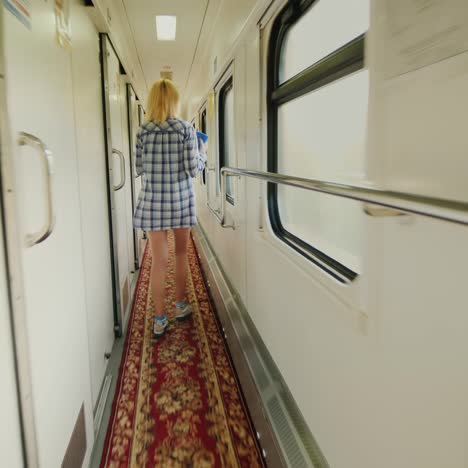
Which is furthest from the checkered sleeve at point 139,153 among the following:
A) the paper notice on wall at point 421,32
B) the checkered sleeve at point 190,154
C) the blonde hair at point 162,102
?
the paper notice on wall at point 421,32

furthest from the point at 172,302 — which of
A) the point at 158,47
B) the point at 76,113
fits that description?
the point at 158,47

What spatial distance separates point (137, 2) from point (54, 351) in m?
3.54

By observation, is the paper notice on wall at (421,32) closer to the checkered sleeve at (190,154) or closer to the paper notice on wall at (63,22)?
the paper notice on wall at (63,22)

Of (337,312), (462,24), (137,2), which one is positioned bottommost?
(337,312)

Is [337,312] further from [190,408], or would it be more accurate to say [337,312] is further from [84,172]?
[84,172]

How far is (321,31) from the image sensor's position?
1773mm

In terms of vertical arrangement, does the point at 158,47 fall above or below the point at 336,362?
above

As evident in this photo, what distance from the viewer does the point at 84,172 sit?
1909mm

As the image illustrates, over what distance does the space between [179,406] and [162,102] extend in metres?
2.00

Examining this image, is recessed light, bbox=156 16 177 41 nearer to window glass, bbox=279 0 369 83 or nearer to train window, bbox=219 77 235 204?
train window, bbox=219 77 235 204

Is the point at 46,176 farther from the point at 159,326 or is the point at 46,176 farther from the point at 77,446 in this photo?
the point at 159,326

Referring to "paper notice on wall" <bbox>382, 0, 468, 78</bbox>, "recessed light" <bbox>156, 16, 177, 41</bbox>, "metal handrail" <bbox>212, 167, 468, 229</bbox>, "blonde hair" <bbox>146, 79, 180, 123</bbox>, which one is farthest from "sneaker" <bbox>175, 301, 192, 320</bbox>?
"recessed light" <bbox>156, 16, 177, 41</bbox>

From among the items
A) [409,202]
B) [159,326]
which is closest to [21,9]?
[409,202]

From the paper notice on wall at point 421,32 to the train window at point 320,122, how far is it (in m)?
0.35
